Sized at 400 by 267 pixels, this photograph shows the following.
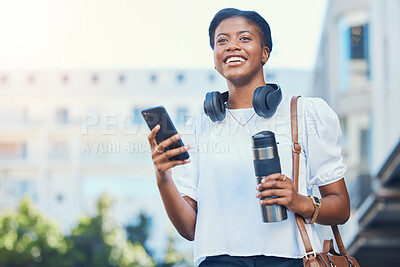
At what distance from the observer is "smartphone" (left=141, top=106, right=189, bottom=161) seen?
2.11 m

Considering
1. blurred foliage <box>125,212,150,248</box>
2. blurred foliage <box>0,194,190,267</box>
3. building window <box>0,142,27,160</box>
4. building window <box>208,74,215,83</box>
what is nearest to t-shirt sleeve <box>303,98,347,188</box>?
Answer: blurred foliage <box>0,194,190,267</box>

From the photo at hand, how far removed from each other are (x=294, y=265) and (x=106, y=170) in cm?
6351

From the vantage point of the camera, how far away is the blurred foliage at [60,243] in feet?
114

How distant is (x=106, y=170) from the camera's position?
64875mm

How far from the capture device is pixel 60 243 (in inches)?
1419

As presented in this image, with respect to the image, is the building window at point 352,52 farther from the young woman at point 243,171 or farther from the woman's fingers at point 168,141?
the woman's fingers at point 168,141

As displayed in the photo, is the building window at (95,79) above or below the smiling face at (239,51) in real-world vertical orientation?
above

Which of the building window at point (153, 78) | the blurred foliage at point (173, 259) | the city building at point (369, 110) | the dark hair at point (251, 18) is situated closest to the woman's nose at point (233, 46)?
the dark hair at point (251, 18)

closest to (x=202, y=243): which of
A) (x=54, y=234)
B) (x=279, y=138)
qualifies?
(x=279, y=138)

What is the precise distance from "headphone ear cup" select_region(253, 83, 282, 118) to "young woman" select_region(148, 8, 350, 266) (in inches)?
2.8

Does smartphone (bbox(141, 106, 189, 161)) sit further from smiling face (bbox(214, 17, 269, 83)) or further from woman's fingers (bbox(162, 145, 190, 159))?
smiling face (bbox(214, 17, 269, 83))

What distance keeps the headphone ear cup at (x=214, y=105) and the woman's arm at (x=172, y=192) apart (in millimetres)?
274

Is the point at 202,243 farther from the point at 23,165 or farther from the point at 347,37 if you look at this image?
the point at 23,165

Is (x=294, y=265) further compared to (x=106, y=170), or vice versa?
(x=106, y=170)
